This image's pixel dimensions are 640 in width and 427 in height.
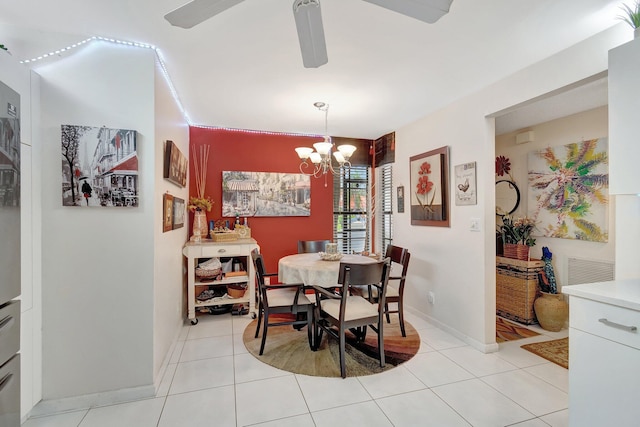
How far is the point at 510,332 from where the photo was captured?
3064 millimetres

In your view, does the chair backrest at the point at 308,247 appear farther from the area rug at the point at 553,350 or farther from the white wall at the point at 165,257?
the area rug at the point at 553,350

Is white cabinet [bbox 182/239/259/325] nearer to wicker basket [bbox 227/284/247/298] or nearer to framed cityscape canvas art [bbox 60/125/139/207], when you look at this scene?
wicker basket [bbox 227/284/247/298]

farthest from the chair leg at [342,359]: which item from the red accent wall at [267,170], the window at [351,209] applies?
the window at [351,209]

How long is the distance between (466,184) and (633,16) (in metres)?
1.51

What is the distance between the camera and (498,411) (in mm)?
1842

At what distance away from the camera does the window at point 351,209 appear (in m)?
4.46

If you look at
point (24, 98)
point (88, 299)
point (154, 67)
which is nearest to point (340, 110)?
point (154, 67)

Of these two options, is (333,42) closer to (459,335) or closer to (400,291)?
(400,291)

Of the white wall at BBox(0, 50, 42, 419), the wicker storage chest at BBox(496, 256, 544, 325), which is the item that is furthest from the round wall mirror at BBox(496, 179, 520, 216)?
the white wall at BBox(0, 50, 42, 419)

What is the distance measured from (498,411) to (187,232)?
11.6 feet

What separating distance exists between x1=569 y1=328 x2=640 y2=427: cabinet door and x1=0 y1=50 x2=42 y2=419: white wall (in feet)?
9.85

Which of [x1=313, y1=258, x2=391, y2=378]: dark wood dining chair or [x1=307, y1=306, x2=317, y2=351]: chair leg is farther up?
[x1=313, y1=258, x2=391, y2=378]: dark wood dining chair

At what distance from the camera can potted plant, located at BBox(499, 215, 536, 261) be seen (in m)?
3.32

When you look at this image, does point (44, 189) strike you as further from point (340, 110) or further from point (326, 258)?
point (340, 110)
